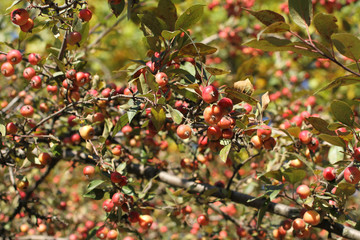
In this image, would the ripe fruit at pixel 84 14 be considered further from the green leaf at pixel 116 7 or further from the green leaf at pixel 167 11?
the green leaf at pixel 167 11

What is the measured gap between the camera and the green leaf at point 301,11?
53.2 inches

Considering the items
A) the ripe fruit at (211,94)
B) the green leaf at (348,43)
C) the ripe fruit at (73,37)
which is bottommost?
the ripe fruit at (211,94)

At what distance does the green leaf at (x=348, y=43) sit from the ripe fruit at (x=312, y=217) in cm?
86

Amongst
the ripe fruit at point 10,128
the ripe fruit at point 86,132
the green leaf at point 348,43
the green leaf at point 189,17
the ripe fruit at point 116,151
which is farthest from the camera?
the ripe fruit at point 116,151

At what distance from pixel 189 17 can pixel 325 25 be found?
0.61m

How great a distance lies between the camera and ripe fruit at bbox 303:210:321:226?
1.70 meters

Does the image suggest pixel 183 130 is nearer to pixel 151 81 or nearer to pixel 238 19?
pixel 151 81

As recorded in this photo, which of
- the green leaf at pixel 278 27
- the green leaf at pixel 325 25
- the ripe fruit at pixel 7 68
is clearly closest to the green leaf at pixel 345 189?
the green leaf at pixel 325 25

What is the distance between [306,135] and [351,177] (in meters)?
0.45

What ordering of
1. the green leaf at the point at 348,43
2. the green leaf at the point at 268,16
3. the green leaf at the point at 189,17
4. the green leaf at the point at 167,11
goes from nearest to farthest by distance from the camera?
the green leaf at the point at 348,43
the green leaf at the point at 268,16
the green leaf at the point at 189,17
the green leaf at the point at 167,11

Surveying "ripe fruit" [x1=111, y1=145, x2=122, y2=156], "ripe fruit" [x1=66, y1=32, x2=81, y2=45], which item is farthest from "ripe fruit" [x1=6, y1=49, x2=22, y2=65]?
"ripe fruit" [x1=111, y1=145, x2=122, y2=156]

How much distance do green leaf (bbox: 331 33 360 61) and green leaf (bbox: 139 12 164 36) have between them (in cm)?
81

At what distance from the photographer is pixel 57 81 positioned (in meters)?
2.13

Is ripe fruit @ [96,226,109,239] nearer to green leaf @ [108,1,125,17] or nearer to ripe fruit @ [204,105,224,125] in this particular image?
ripe fruit @ [204,105,224,125]
